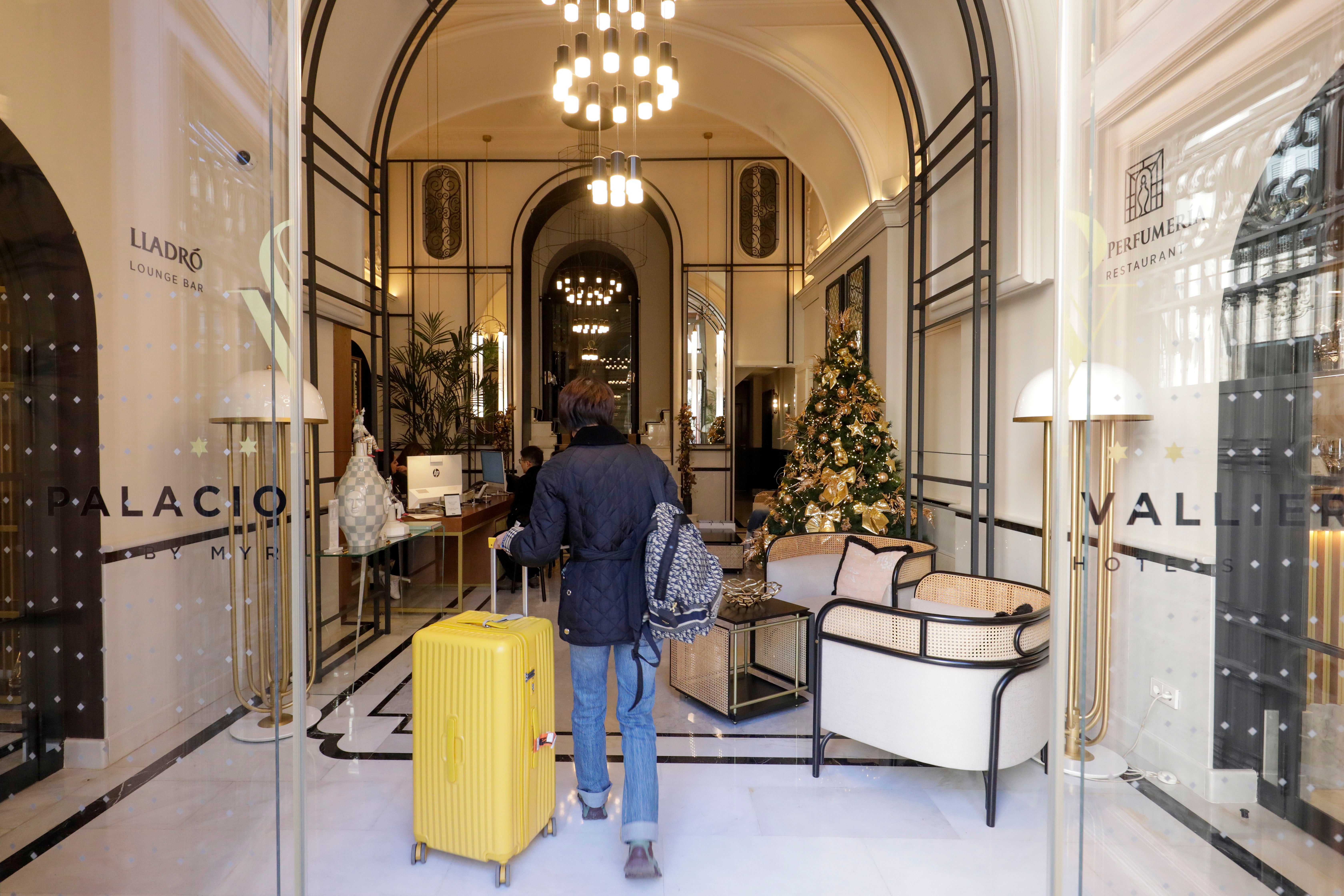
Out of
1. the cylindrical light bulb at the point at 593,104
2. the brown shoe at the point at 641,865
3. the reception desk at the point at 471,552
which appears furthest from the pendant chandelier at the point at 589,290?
the brown shoe at the point at 641,865

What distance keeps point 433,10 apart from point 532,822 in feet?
16.4

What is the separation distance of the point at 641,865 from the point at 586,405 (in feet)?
4.82

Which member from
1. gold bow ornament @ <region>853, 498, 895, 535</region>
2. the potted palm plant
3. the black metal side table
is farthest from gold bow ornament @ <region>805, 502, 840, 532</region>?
the potted palm plant

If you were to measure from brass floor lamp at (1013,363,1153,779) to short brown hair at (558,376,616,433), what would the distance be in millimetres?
1354

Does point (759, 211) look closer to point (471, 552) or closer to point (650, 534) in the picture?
point (471, 552)

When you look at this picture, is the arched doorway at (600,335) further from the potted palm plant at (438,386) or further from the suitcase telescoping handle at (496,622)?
the suitcase telescoping handle at (496,622)

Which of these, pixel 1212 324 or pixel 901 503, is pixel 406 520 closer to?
pixel 901 503

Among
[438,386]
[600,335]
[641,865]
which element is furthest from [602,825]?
[600,335]

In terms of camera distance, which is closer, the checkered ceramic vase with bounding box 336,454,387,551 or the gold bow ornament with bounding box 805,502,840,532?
the checkered ceramic vase with bounding box 336,454,387,551

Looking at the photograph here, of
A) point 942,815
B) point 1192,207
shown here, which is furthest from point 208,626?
point 942,815

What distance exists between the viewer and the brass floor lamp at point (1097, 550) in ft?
4.89

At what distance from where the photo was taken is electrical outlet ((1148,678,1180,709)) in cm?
145

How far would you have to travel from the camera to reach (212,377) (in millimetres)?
1571

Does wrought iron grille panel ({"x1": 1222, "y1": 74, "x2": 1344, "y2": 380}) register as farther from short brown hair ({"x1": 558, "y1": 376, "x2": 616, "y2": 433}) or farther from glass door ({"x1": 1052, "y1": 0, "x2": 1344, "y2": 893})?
short brown hair ({"x1": 558, "y1": 376, "x2": 616, "y2": 433})
